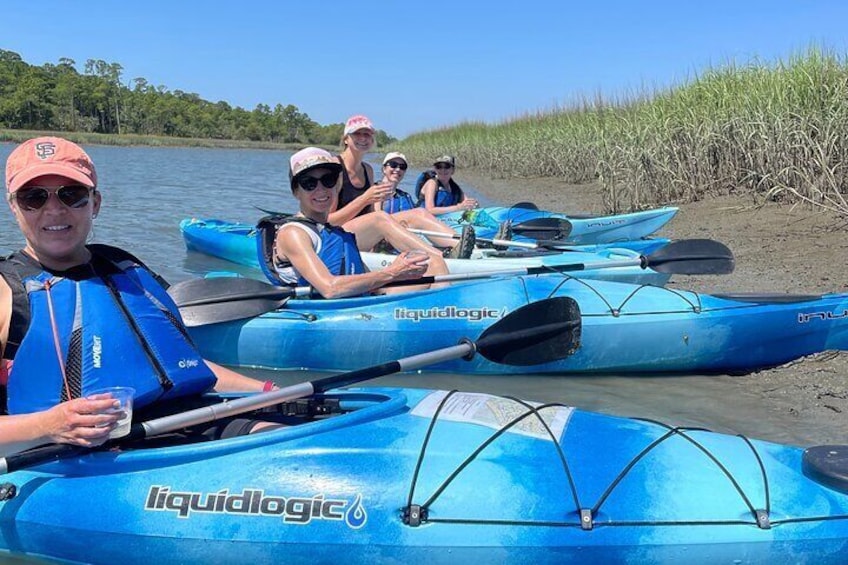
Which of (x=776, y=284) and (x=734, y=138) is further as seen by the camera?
(x=734, y=138)

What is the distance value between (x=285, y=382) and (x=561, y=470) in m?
2.67

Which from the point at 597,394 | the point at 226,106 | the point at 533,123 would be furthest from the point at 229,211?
the point at 226,106

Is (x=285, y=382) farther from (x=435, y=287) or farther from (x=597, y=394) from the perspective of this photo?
(x=597, y=394)

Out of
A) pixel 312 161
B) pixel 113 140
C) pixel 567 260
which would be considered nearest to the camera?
pixel 312 161

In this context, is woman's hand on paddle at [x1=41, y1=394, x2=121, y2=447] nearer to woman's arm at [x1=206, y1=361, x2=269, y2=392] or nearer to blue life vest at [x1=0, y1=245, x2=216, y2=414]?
blue life vest at [x1=0, y1=245, x2=216, y2=414]

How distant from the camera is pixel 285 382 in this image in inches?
187

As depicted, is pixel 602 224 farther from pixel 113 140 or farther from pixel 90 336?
pixel 113 140

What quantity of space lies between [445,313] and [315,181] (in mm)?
1148

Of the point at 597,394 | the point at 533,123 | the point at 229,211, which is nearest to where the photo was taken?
the point at 597,394

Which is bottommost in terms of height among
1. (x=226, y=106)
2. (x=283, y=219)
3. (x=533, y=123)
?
(x=283, y=219)

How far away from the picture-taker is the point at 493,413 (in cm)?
263

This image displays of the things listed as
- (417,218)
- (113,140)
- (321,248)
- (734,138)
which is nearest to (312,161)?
(321,248)

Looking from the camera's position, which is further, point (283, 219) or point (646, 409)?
point (283, 219)

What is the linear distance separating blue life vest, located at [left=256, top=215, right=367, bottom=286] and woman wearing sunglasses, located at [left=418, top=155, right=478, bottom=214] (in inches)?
165
